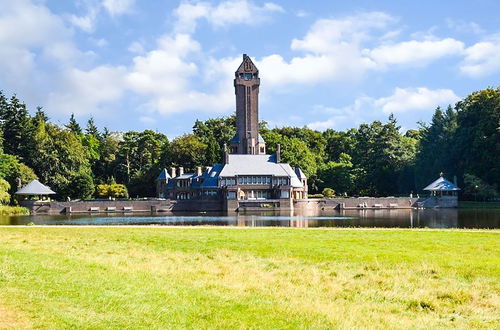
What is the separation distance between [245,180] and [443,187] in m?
25.9

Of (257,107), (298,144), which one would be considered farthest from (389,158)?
(257,107)

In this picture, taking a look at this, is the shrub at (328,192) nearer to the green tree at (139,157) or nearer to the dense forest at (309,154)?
the dense forest at (309,154)

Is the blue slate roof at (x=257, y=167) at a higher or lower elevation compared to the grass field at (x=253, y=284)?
higher

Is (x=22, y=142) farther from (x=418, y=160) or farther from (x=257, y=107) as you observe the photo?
(x=418, y=160)

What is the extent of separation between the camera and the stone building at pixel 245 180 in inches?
3127

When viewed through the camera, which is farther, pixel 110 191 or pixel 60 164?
pixel 110 191

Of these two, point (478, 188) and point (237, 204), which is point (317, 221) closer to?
point (237, 204)

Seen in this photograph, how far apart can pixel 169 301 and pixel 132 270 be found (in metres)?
4.35

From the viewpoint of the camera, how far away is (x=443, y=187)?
7788 centimetres

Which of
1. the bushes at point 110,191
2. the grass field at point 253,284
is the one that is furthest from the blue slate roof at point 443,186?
the grass field at point 253,284

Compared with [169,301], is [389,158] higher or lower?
higher

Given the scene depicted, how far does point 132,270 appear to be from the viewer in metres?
15.7

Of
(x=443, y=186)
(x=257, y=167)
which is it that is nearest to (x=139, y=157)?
(x=257, y=167)

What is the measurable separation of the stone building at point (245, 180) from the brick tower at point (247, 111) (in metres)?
0.15
